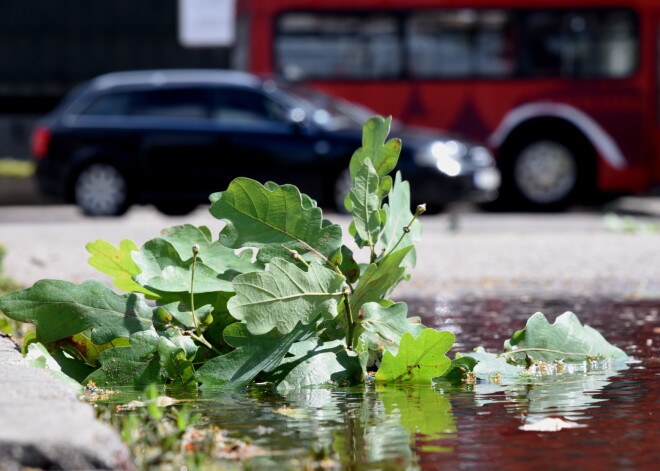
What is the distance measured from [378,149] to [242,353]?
29.9 inches

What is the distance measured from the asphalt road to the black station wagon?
53cm

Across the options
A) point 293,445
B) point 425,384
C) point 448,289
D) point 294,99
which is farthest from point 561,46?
point 293,445

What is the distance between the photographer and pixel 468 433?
3.46 m

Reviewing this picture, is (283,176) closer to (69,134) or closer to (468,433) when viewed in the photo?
(69,134)

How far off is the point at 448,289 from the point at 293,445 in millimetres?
4702

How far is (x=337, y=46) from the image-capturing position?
17578 mm

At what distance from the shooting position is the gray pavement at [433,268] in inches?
110

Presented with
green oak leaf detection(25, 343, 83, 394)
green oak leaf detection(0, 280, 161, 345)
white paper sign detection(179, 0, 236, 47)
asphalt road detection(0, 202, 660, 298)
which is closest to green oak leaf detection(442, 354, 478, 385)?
green oak leaf detection(0, 280, 161, 345)

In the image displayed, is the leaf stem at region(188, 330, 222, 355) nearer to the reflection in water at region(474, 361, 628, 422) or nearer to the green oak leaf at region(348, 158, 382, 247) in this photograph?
the green oak leaf at region(348, 158, 382, 247)

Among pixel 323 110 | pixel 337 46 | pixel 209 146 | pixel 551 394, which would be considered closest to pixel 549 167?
pixel 337 46

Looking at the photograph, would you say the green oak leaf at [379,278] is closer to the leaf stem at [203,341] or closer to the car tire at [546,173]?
the leaf stem at [203,341]

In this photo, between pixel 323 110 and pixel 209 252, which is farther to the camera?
pixel 323 110

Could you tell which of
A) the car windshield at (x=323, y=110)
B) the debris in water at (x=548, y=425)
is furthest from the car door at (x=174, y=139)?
the debris in water at (x=548, y=425)

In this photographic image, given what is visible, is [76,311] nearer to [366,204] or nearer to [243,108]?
[366,204]
